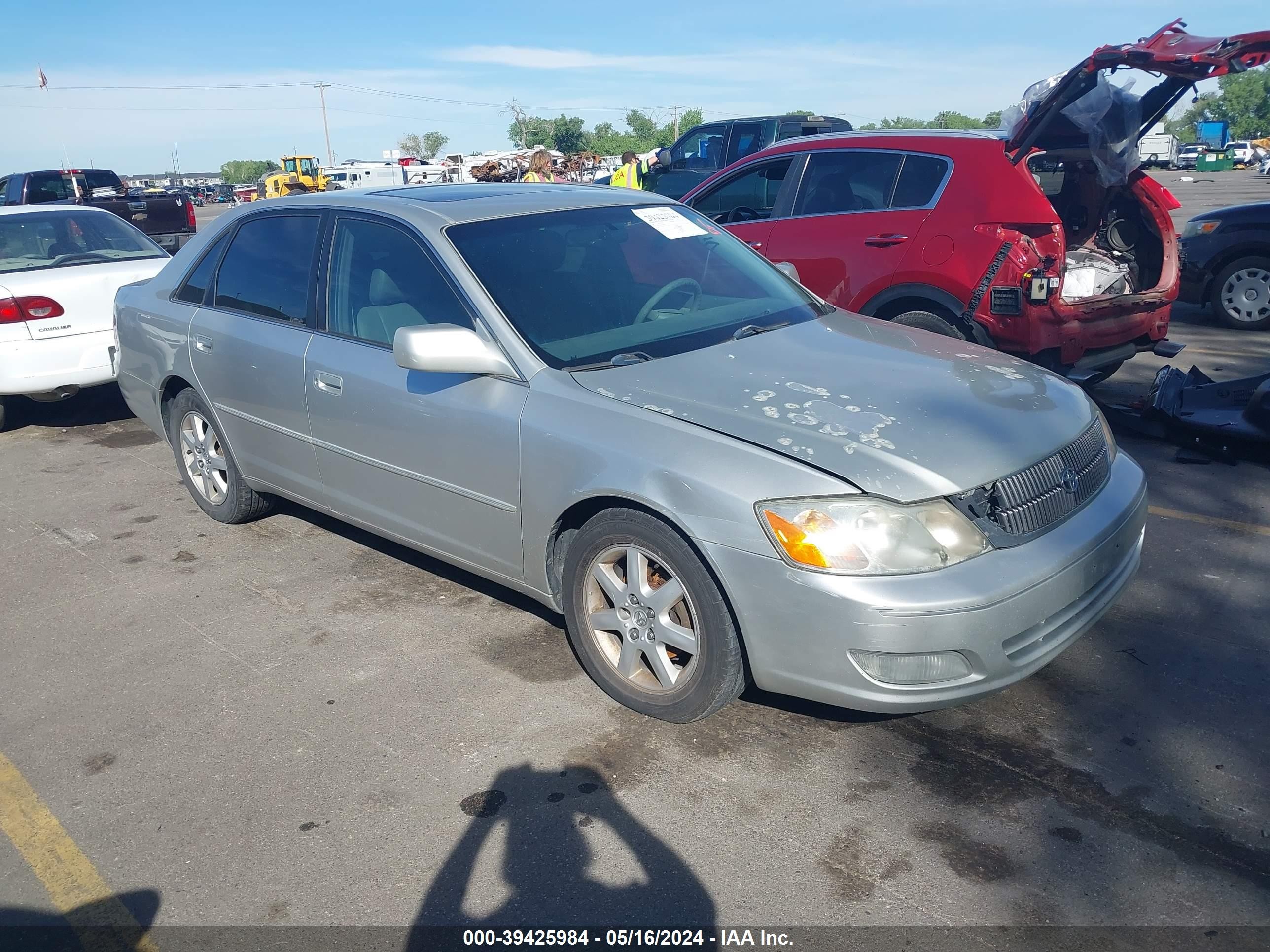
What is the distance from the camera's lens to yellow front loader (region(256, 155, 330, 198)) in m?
31.5

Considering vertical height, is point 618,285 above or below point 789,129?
below

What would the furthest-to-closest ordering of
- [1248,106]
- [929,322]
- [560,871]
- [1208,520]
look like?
1. [1248,106]
2. [929,322]
3. [1208,520]
4. [560,871]

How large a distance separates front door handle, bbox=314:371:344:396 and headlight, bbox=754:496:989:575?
6.83ft

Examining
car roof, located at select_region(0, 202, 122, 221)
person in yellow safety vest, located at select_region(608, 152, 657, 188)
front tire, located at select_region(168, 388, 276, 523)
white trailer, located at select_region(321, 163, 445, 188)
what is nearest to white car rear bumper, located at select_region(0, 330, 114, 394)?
car roof, located at select_region(0, 202, 122, 221)

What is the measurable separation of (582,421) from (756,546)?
0.77m

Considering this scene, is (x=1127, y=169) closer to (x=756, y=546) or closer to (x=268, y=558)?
(x=756, y=546)

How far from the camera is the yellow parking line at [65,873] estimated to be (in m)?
2.54

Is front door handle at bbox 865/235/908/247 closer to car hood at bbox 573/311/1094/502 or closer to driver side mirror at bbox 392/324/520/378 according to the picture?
car hood at bbox 573/311/1094/502

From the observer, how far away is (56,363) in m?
7.13

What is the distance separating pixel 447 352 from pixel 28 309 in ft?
16.8

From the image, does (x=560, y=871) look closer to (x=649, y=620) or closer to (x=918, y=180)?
(x=649, y=620)

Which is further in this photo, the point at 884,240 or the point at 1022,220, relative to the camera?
the point at 884,240

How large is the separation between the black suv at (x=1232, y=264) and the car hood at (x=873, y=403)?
681 centimetres

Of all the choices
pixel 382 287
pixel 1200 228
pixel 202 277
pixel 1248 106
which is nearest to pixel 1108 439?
pixel 382 287
